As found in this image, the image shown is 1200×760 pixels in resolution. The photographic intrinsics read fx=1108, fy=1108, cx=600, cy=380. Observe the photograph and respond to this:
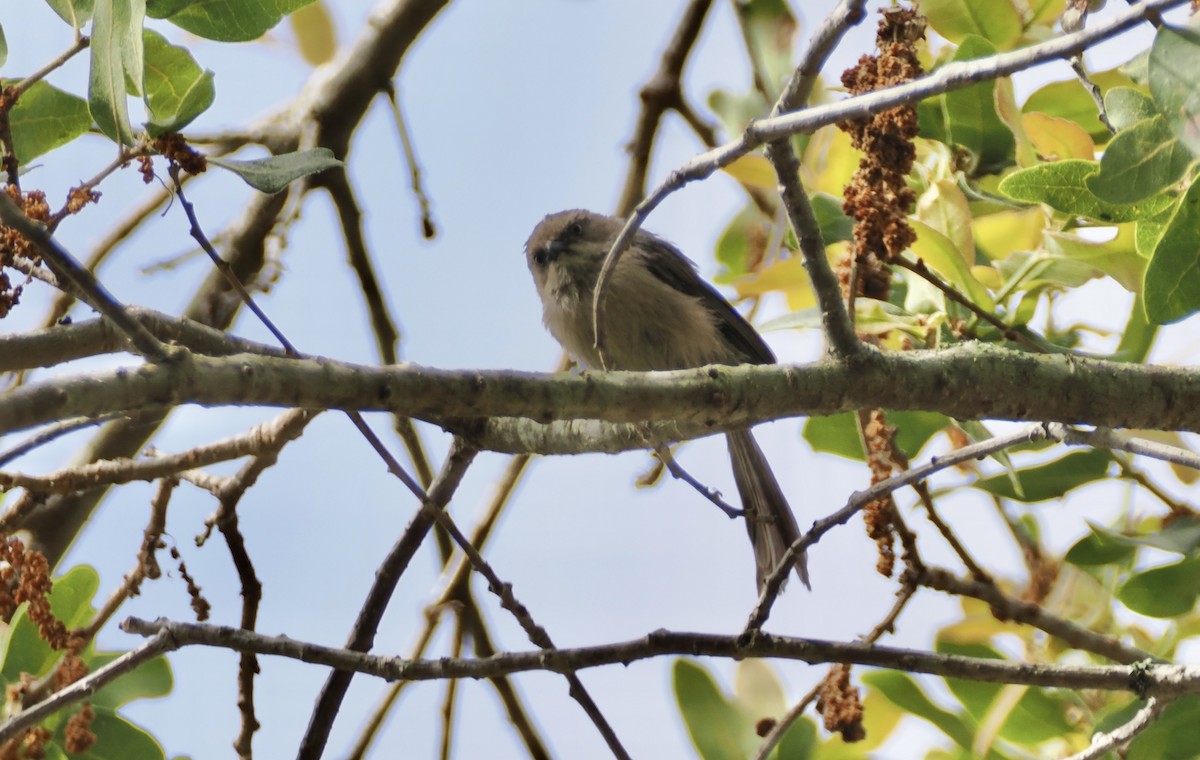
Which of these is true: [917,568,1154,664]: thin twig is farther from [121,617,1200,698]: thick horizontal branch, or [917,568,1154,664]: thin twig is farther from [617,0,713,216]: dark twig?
[617,0,713,216]: dark twig

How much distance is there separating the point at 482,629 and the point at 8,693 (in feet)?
4.74

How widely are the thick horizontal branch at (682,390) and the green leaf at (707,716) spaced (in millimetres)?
1020

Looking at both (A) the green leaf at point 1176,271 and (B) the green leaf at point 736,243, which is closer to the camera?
(A) the green leaf at point 1176,271

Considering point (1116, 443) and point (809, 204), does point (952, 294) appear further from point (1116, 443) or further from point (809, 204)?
point (809, 204)

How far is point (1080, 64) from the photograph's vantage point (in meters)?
2.07

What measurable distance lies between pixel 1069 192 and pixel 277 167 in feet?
4.65

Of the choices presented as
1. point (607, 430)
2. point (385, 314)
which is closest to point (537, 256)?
point (385, 314)

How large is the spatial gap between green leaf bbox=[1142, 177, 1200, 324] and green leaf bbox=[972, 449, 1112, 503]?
604 mm

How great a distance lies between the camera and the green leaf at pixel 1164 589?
236 centimetres

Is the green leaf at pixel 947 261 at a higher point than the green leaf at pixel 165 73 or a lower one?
lower

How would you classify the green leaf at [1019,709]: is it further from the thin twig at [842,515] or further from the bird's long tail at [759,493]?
the bird's long tail at [759,493]

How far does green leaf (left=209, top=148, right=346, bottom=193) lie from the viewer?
178cm

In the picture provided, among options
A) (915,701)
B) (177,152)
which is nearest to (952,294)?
(915,701)

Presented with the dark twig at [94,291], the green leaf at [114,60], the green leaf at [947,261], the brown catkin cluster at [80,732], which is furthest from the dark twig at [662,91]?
the dark twig at [94,291]
